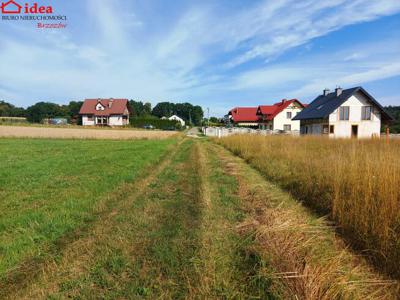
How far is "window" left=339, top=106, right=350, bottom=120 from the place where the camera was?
30.5m

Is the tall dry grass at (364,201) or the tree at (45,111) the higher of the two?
the tree at (45,111)

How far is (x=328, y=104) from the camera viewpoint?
32.9 meters

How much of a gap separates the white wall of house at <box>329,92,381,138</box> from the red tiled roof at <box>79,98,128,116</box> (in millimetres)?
48377

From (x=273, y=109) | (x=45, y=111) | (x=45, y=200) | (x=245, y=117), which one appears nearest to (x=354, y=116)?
(x=273, y=109)

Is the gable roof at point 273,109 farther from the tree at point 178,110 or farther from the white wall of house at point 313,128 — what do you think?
the tree at point 178,110

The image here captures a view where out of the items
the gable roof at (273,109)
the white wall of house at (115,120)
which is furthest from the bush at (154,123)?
the gable roof at (273,109)

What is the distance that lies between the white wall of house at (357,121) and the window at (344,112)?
0.37 meters

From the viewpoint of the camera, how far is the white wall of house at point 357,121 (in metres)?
30.6

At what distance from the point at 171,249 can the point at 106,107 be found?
6523 centimetres

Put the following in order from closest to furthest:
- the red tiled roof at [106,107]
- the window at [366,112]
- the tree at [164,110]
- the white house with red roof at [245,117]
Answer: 1. the window at [366,112]
2. the red tiled roof at [106,107]
3. the white house with red roof at [245,117]
4. the tree at [164,110]

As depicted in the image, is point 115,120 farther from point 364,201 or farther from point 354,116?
point 364,201

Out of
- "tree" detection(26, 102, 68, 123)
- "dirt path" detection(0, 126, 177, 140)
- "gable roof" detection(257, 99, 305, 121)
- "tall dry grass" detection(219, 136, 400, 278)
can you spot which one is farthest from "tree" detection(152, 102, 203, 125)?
"tall dry grass" detection(219, 136, 400, 278)

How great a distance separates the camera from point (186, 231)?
12.5ft

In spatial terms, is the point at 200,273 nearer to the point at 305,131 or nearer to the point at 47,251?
the point at 47,251
